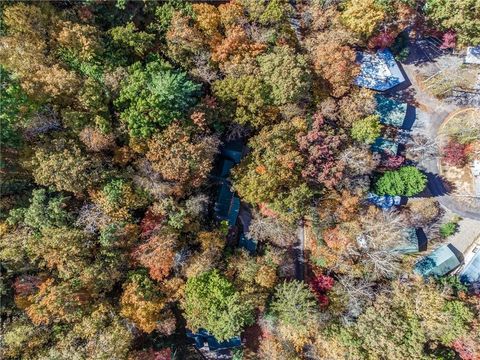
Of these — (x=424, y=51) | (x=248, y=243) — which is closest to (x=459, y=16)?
(x=424, y=51)

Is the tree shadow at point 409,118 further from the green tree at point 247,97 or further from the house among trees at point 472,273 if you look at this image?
the green tree at point 247,97

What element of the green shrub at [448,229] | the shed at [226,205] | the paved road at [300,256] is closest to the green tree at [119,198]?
the shed at [226,205]

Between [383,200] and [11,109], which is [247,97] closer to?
[383,200]

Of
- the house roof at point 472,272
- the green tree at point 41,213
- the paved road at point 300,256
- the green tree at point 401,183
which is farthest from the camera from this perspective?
the paved road at point 300,256

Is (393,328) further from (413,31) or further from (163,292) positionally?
(413,31)

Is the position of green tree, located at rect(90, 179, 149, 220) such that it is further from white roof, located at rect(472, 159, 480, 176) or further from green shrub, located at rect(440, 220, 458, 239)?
white roof, located at rect(472, 159, 480, 176)

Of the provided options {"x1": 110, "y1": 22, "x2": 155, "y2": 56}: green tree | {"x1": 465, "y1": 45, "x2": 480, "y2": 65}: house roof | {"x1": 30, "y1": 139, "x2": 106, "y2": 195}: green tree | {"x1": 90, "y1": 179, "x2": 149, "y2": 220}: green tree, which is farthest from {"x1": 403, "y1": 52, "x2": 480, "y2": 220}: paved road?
{"x1": 30, "y1": 139, "x2": 106, "y2": 195}: green tree

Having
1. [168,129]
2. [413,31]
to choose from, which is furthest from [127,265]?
[413,31]
